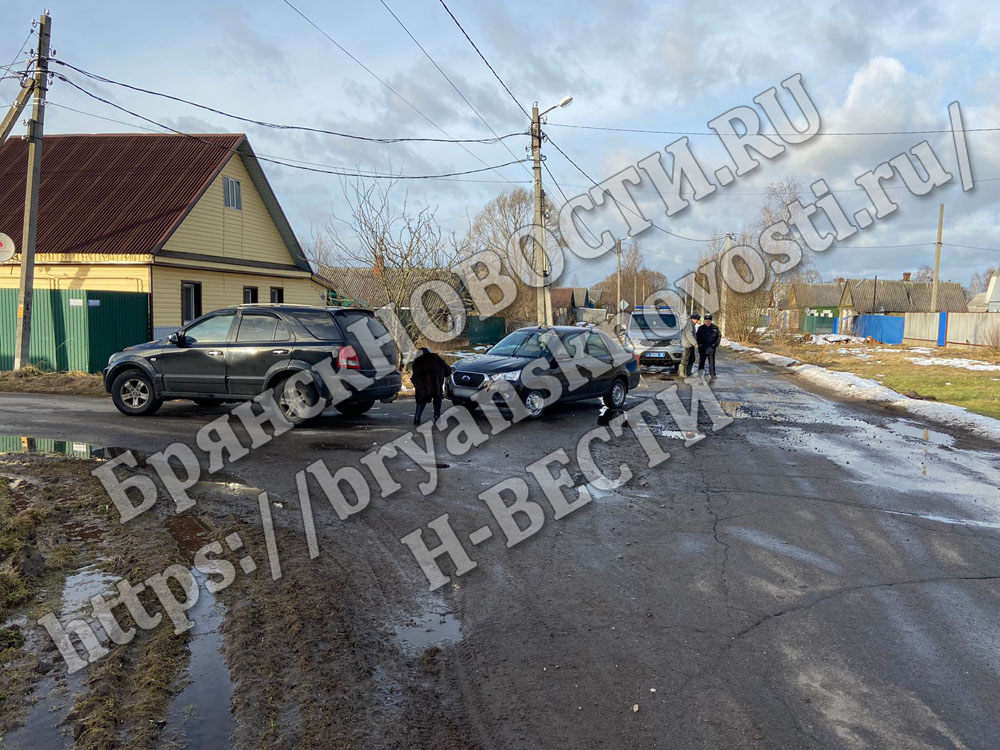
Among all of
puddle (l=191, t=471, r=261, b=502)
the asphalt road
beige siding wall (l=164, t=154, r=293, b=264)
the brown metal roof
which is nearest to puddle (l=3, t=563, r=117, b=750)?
the asphalt road

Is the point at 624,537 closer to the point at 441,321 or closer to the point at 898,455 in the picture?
the point at 898,455

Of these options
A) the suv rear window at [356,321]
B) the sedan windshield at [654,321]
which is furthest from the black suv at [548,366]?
the sedan windshield at [654,321]

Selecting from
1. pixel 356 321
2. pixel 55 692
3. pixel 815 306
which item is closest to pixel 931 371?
pixel 356 321

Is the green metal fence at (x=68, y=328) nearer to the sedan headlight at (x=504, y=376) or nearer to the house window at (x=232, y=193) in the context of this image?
the house window at (x=232, y=193)

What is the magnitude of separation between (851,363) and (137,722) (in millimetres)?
29209

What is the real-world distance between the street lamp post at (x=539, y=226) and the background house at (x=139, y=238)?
28.6 ft

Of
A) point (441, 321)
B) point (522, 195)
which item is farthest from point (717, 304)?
point (441, 321)

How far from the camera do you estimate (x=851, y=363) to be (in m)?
28.3

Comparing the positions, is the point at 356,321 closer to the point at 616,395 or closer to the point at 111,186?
the point at 616,395

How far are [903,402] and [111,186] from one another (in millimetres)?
21003

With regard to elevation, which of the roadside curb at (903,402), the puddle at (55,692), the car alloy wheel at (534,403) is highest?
the car alloy wheel at (534,403)

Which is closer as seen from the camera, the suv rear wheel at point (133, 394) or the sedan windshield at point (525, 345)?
the suv rear wheel at point (133, 394)

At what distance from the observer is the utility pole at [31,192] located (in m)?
15.6

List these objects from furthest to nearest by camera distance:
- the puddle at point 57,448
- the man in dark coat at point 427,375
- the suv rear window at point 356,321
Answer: the man in dark coat at point 427,375 < the suv rear window at point 356,321 < the puddle at point 57,448
